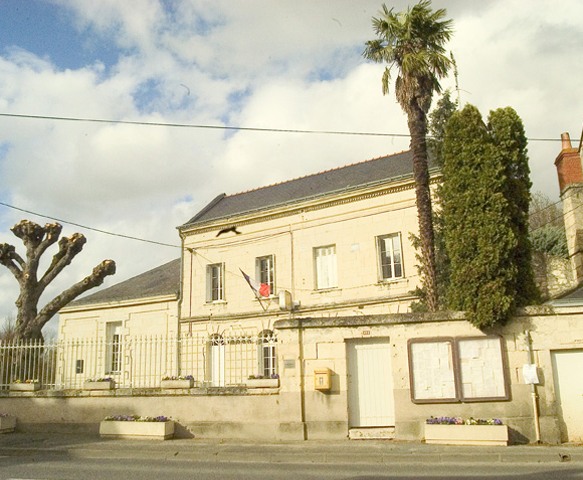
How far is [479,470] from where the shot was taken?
8906 millimetres

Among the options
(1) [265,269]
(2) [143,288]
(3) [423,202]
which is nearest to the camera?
(3) [423,202]

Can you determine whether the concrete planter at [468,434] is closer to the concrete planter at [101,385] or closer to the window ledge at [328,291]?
the concrete planter at [101,385]

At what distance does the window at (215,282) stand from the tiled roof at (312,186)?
2035 millimetres

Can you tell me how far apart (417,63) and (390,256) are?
7066 mm

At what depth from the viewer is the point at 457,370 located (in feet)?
38.0

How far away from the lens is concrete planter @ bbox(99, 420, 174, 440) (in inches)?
508

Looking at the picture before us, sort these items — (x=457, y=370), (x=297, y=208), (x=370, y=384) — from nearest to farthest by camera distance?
(x=457, y=370) → (x=370, y=384) → (x=297, y=208)

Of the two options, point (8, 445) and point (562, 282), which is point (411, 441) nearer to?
point (8, 445)

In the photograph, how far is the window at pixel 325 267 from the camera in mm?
21359

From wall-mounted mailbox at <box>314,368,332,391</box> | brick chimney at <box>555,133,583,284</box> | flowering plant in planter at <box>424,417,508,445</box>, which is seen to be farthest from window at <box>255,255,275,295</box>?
flowering plant in planter at <box>424,417,508,445</box>

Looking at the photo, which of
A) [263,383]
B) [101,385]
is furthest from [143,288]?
[263,383]

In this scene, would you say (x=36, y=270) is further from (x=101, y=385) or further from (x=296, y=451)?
(x=296, y=451)

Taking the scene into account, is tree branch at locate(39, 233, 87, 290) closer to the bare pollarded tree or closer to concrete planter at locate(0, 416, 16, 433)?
the bare pollarded tree

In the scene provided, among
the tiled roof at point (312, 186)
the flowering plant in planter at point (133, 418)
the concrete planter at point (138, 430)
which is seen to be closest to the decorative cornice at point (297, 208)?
the tiled roof at point (312, 186)
